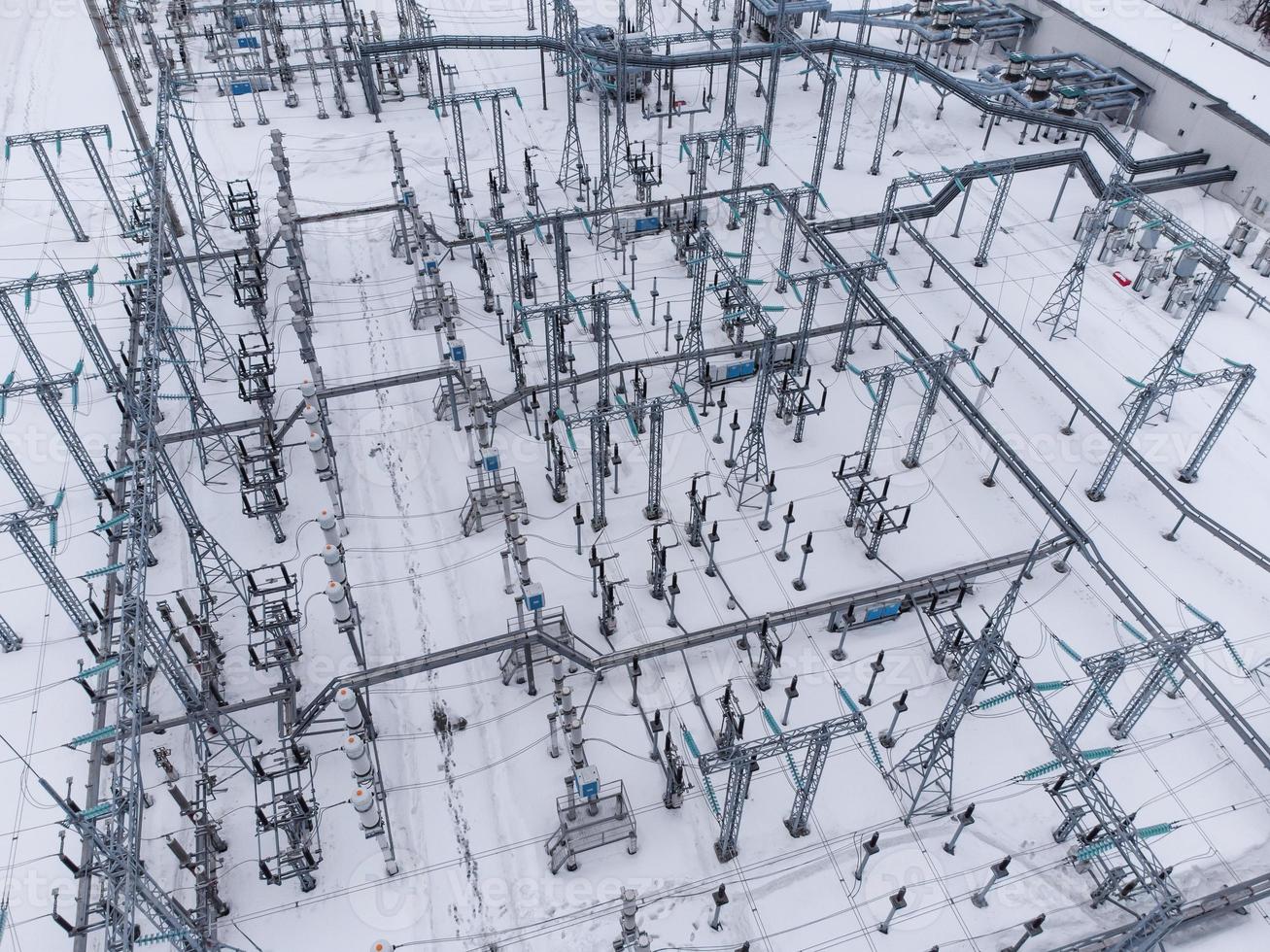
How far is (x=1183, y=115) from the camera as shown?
62.2m

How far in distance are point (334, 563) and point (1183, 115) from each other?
63015mm

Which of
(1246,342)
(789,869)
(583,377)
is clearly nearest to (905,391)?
(583,377)

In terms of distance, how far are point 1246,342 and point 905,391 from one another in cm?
1927

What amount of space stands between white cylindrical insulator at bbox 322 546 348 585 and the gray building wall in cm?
5809

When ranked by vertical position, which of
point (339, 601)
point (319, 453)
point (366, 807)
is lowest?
point (366, 807)

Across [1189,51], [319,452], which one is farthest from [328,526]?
[1189,51]

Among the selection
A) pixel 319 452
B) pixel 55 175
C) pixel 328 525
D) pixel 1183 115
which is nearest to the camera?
pixel 328 525

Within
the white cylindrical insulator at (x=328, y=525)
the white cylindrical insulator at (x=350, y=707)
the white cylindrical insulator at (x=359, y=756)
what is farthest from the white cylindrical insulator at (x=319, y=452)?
the white cylindrical insulator at (x=359, y=756)

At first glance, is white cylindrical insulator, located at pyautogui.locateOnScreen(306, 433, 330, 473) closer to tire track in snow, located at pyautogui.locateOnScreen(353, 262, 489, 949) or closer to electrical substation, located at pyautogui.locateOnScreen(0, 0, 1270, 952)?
electrical substation, located at pyautogui.locateOnScreen(0, 0, 1270, 952)

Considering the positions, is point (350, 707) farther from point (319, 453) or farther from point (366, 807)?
point (319, 453)

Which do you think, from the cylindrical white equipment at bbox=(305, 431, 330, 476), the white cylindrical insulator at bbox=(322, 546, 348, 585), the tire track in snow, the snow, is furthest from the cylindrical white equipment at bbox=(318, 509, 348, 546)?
the snow

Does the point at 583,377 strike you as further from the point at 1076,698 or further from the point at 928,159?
the point at 928,159

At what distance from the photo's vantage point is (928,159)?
63344 millimetres

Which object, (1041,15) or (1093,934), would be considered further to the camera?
(1041,15)
